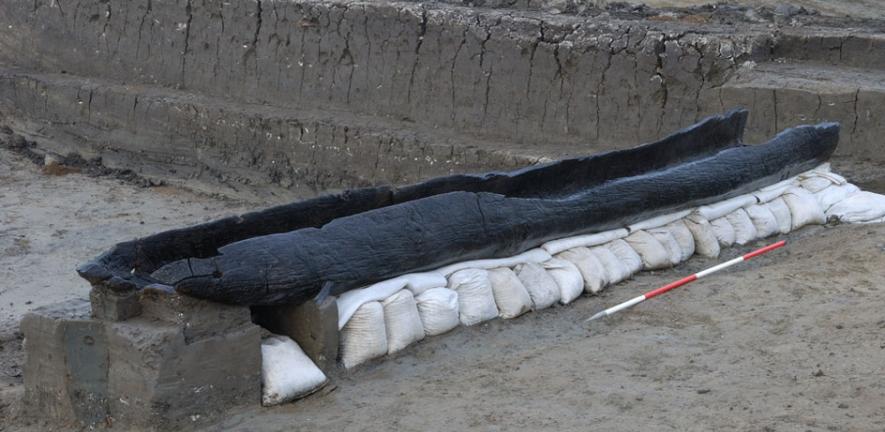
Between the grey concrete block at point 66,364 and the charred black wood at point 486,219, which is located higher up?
the charred black wood at point 486,219

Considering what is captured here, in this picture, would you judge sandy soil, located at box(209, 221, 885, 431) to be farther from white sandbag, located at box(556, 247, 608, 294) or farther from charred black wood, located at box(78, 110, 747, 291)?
charred black wood, located at box(78, 110, 747, 291)

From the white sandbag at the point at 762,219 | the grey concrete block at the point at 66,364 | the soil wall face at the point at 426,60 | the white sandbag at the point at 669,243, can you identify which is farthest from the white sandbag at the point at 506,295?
the soil wall face at the point at 426,60

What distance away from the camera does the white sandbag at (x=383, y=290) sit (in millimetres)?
4012

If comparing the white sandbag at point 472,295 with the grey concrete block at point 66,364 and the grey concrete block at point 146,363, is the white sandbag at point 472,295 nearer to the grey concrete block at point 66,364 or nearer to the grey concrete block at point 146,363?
the grey concrete block at point 146,363

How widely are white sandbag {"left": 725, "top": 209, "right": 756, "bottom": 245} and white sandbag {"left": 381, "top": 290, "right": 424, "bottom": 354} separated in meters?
1.95

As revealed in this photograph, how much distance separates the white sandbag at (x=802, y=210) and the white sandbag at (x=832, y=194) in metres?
0.05

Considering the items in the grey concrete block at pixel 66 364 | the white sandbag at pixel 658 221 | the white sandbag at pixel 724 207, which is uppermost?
the white sandbag at pixel 724 207

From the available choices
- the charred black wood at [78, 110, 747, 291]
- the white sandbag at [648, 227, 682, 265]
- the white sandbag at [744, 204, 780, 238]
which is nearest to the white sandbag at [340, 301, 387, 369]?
the charred black wood at [78, 110, 747, 291]

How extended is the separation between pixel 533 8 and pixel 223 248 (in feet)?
16.8

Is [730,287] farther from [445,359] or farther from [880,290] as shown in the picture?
[445,359]

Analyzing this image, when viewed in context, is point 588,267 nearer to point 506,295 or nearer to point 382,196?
point 506,295

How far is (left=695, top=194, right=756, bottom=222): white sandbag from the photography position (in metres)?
5.42

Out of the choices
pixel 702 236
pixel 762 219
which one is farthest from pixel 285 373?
pixel 762 219

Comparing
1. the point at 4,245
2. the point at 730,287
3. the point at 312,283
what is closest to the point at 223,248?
the point at 312,283
